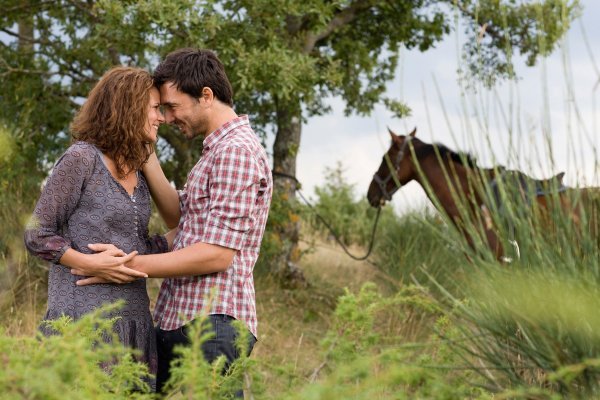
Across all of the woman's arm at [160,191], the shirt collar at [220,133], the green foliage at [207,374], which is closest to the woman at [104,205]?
the woman's arm at [160,191]

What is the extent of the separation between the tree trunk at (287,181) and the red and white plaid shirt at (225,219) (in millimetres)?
6954

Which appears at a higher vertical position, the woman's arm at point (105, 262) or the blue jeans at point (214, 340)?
the woman's arm at point (105, 262)

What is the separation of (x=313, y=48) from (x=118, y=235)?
25.8 feet

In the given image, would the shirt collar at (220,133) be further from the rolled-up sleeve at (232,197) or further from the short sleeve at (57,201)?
the short sleeve at (57,201)

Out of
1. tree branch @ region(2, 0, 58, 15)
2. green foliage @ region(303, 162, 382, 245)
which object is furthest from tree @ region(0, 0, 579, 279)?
green foliage @ region(303, 162, 382, 245)

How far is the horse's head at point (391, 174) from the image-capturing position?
8.80 metres

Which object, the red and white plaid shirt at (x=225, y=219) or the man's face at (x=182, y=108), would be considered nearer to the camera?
the red and white plaid shirt at (x=225, y=219)

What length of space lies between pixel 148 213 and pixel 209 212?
41 cm

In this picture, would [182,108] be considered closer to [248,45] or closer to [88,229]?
[88,229]

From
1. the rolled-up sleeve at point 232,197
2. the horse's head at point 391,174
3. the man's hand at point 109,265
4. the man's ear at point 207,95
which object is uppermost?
the horse's head at point 391,174

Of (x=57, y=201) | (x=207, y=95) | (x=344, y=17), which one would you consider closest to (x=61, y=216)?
(x=57, y=201)

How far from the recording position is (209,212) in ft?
9.91

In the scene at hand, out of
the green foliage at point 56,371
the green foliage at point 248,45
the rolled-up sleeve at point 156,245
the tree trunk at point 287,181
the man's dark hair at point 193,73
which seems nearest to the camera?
the green foliage at point 56,371

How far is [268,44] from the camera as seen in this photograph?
8.57 metres
